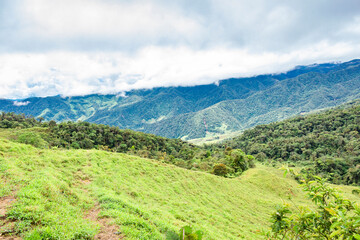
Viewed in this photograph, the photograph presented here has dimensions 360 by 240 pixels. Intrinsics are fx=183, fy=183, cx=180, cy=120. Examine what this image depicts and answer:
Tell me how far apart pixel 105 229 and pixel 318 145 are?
6156 inches

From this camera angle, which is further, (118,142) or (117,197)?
(118,142)

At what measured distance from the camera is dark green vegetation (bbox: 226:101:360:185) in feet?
294

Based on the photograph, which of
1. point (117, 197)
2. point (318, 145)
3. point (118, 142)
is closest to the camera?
point (117, 197)

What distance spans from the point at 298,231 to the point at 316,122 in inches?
7683

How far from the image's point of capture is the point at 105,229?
971cm

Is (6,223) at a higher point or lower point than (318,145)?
higher

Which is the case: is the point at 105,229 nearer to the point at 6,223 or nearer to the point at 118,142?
the point at 6,223

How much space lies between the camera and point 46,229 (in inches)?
317

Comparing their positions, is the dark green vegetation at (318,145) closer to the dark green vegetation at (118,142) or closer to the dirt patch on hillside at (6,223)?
the dark green vegetation at (118,142)

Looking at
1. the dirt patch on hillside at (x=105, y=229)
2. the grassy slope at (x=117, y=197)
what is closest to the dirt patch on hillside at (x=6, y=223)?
the grassy slope at (x=117, y=197)

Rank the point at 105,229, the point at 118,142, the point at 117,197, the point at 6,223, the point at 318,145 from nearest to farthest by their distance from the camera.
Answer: the point at 6,223 < the point at 105,229 < the point at 117,197 < the point at 118,142 < the point at 318,145

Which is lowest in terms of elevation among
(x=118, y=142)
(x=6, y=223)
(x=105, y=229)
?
(x=118, y=142)

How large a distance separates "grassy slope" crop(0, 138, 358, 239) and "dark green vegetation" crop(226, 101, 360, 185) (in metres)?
69.6

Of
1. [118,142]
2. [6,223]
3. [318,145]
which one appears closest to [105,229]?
[6,223]
